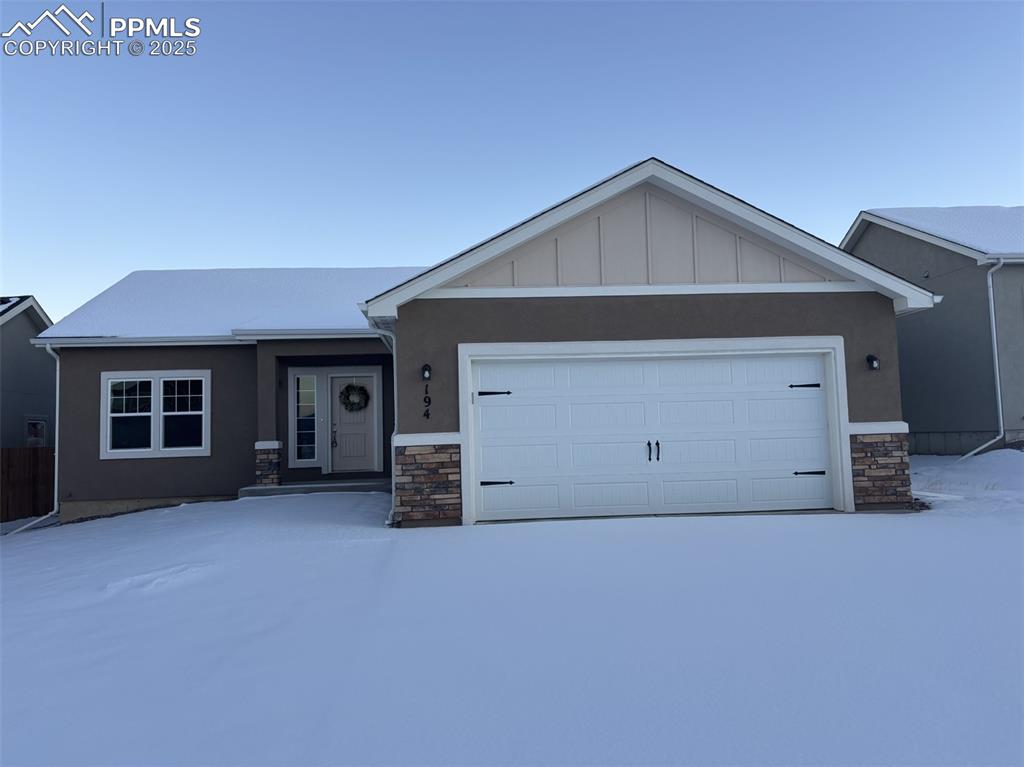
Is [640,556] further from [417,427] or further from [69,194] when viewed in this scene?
[69,194]

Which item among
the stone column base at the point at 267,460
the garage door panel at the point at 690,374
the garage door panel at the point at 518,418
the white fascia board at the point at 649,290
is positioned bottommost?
the stone column base at the point at 267,460

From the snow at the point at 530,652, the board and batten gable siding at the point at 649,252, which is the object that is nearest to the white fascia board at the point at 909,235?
the board and batten gable siding at the point at 649,252

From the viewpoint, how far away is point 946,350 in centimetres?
1380

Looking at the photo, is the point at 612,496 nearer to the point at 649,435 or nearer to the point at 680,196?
the point at 649,435

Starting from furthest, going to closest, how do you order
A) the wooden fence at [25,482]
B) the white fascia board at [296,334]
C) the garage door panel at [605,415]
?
the wooden fence at [25,482] → the white fascia board at [296,334] → the garage door panel at [605,415]

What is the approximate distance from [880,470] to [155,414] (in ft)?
41.7

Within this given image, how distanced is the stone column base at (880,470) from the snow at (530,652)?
165cm

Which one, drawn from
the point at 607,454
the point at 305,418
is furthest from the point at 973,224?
the point at 305,418

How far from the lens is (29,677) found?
12.3ft

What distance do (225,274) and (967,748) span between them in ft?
54.5

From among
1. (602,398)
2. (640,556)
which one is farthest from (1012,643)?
(602,398)

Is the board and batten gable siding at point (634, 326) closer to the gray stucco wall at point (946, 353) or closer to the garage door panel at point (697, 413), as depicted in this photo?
the garage door panel at point (697, 413)

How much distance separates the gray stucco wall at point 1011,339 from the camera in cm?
1251

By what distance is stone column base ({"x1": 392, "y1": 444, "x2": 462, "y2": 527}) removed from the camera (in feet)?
27.5
